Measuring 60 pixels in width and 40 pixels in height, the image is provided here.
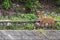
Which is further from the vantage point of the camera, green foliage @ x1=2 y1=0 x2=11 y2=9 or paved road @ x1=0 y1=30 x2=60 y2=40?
green foliage @ x1=2 y1=0 x2=11 y2=9

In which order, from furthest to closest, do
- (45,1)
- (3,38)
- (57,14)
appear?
1. (45,1)
2. (57,14)
3. (3,38)

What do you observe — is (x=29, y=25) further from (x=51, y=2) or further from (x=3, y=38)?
(x=51, y=2)

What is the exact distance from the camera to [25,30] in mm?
8547

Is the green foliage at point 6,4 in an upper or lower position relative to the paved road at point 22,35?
upper

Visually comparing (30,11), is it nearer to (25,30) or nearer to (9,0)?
(9,0)

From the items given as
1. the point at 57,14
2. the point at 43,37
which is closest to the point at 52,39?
the point at 43,37

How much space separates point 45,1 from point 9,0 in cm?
155

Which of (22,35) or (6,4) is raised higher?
(6,4)

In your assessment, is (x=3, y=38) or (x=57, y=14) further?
(x=57, y=14)

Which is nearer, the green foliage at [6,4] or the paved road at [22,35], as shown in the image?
the paved road at [22,35]

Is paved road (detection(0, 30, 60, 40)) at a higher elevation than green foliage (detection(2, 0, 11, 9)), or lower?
lower

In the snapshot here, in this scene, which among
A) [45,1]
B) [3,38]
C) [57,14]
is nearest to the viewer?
[3,38]

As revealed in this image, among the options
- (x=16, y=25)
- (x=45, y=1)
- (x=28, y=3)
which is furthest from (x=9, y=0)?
(x=16, y=25)

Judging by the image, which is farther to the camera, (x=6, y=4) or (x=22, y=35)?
(x=6, y=4)
